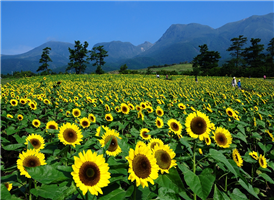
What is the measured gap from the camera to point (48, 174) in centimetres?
102

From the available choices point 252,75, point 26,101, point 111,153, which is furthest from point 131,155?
point 252,75

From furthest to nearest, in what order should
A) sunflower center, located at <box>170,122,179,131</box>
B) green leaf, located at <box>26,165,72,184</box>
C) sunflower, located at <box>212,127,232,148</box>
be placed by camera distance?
sunflower center, located at <box>170,122,179,131</box>
sunflower, located at <box>212,127,232,148</box>
green leaf, located at <box>26,165,72,184</box>

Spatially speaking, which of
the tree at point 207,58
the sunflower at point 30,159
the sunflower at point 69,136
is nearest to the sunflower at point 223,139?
the sunflower at point 69,136

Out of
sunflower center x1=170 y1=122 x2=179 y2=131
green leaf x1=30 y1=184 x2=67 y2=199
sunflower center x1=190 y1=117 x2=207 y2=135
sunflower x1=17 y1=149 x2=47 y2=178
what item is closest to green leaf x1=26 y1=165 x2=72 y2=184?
green leaf x1=30 y1=184 x2=67 y2=199

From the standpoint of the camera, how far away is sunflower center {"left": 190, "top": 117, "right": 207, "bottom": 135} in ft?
6.09

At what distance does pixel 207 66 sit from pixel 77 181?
73.9 m

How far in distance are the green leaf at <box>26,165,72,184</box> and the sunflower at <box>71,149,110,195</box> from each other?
0.25 ft

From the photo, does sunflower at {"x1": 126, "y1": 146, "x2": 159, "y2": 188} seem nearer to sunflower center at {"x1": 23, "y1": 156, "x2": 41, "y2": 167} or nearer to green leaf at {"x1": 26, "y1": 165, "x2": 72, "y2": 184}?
green leaf at {"x1": 26, "y1": 165, "x2": 72, "y2": 184}

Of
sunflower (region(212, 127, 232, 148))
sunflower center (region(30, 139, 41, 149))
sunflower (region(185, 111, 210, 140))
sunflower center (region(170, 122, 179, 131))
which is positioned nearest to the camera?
sunflower (region(185, 111, 210, 140))

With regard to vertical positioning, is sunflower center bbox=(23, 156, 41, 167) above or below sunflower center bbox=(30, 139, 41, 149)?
above

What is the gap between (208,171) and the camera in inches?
53.9

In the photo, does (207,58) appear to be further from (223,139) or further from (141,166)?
(141,166)

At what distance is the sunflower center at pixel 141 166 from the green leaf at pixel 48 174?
1.55 feet

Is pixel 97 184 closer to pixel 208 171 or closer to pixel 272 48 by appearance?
pixel 208 171
